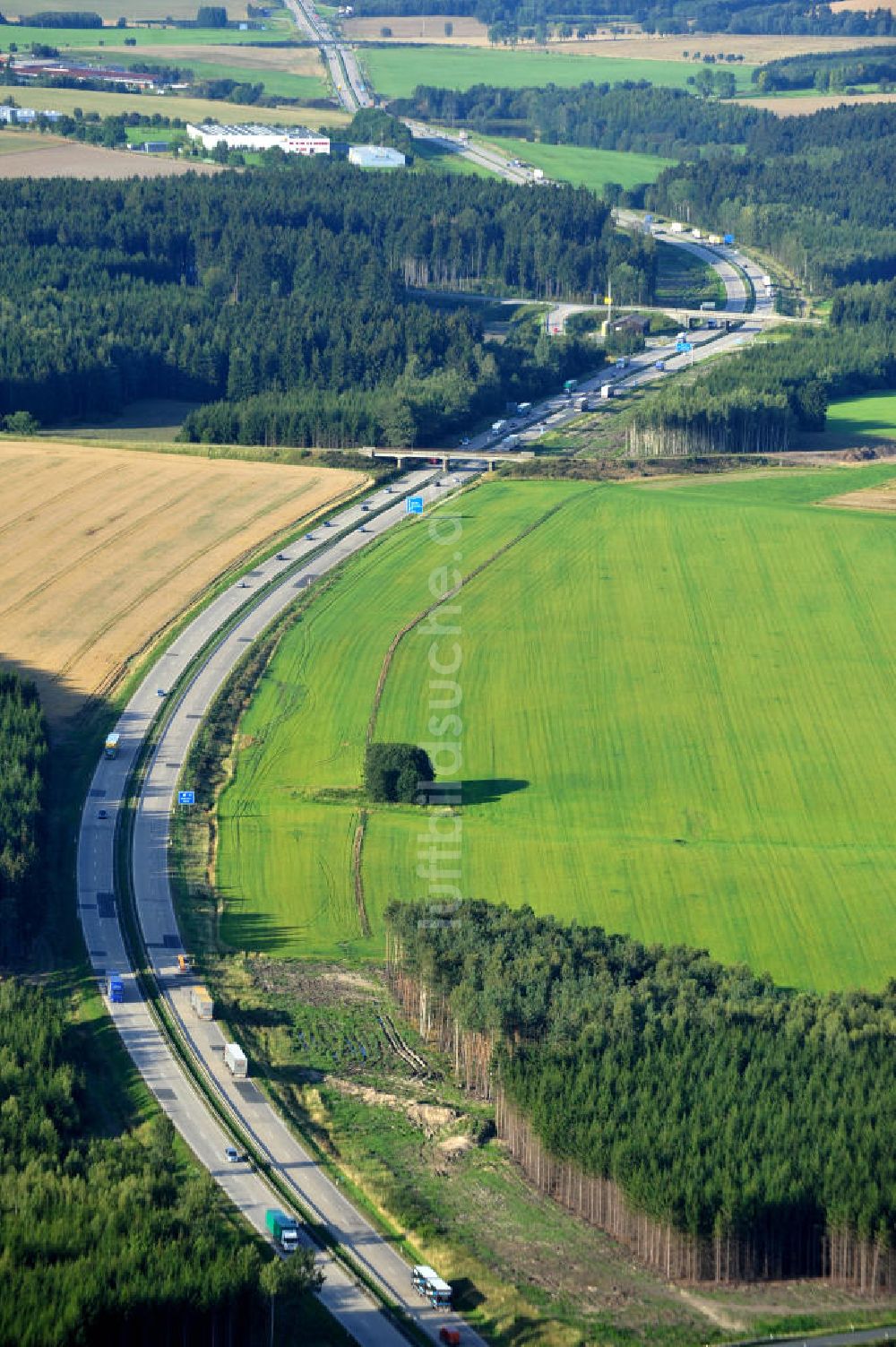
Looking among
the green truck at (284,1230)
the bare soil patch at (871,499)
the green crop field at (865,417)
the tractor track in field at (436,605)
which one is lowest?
the green truck at (284,1230)

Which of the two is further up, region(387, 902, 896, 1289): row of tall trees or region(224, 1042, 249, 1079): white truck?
region(387, 902, 896, 1289): row of tall trees

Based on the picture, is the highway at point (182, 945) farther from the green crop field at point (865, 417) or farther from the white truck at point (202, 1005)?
the green crop field at point (865, 417)

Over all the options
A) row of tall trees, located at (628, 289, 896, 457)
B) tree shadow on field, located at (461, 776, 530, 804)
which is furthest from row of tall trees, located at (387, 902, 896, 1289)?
row of tall trees, located at (628, 289, 896, 457)

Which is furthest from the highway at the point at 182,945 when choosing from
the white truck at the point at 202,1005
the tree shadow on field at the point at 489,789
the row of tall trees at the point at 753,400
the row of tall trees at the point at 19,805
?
the row of tall trees at the point at 753,400

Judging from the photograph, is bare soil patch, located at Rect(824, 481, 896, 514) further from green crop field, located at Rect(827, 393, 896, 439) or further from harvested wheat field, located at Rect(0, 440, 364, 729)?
harvested wheat field, located at Rect(0, 440, 364, 729)

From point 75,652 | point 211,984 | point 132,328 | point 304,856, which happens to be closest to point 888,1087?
point 211,984

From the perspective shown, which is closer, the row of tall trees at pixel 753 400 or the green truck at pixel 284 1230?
the green truck at pixel 284 1230
